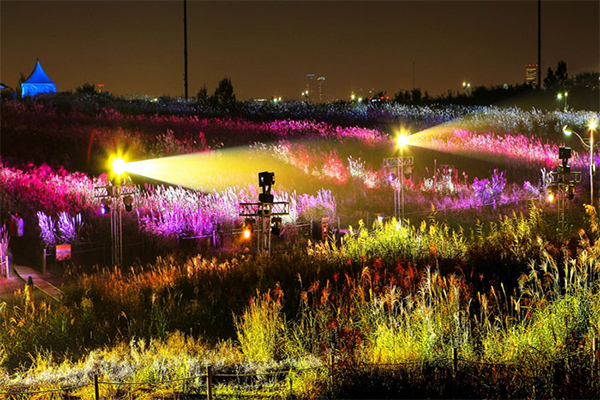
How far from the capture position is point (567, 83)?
49.4m

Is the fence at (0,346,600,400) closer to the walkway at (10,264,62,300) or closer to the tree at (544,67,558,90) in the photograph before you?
the walkway at (10,264,62,300)

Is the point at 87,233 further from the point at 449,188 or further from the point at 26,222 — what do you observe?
the point at 449,188

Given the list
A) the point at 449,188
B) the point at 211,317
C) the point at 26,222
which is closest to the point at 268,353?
the point at 211,317

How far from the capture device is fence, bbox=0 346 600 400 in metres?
6.06

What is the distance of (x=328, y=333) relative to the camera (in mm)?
7230

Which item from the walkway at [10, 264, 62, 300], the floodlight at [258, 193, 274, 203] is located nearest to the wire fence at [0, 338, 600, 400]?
the walkway at [10, 264, 62, 300]

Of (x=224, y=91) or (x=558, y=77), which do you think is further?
(x=558, y=77)

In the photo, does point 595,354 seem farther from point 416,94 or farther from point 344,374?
point 416,94

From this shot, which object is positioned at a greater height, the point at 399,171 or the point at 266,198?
the point at 399,171

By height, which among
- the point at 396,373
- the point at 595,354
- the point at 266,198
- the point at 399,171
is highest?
the point at 399,171

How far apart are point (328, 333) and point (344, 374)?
987 millimetres

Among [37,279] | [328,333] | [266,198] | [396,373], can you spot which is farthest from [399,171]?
[396,373]

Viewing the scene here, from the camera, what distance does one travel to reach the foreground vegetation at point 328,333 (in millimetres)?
6219

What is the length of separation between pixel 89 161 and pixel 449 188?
446 inches
